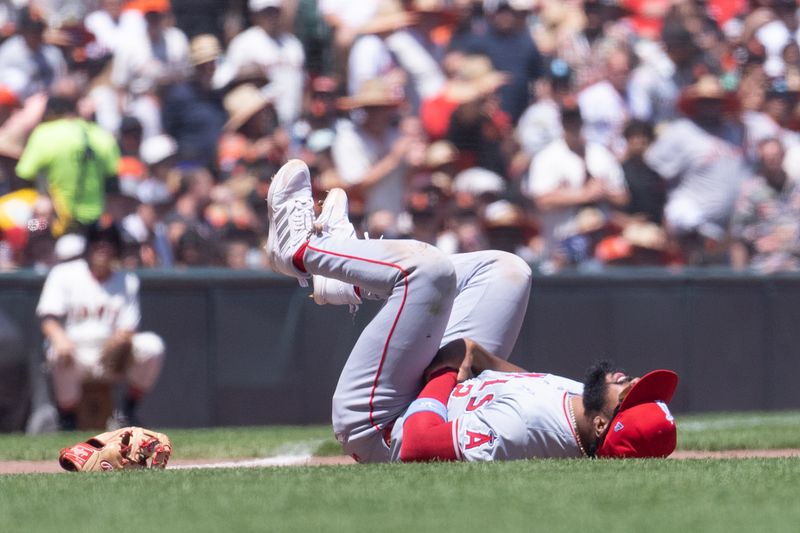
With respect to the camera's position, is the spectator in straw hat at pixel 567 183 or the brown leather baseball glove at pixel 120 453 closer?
the brown leather baseball glove at pixel 120 453

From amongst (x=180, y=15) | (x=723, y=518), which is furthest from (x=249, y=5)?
(x=723, y=518)

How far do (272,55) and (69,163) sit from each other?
84.8 inches

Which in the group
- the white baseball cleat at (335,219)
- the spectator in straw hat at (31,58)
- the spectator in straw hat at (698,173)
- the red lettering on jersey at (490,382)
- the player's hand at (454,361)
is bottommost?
the spectator in straw hat at (698,173)

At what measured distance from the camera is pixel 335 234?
219 inches

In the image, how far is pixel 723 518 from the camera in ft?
12.8

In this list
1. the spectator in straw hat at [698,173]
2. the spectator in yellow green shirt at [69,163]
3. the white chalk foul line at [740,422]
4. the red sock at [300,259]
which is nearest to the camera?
the red sock at [300,259]

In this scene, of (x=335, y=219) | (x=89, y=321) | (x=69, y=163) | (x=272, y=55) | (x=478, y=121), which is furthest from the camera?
(x=272, y=55)

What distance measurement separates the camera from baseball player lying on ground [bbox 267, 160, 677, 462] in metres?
5.20

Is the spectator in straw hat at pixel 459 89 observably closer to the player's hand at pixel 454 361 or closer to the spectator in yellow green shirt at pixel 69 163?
the spectator in yellow green shirt at pixel 69 163

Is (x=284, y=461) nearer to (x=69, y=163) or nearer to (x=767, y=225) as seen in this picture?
(x=69, y=163)

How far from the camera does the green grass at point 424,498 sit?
3.83 metres

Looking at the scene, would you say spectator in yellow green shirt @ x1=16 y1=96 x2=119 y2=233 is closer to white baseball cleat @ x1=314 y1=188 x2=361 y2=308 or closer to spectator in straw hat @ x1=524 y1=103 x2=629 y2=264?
spectator in straw hat @ x1=524 y1=103 x2=629 y2=264

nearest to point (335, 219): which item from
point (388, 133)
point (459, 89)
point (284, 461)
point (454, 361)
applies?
point (454, 361)

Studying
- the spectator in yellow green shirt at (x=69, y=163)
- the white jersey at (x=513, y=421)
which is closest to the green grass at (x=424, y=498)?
the white jersey at (x=513, y=421)
